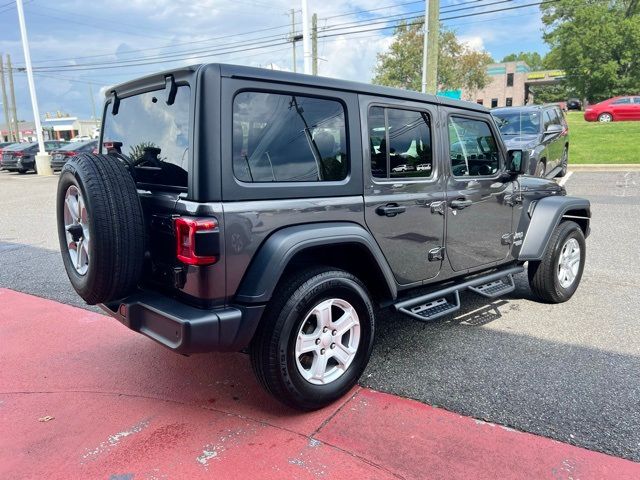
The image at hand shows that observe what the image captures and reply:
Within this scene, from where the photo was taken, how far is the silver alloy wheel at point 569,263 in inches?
185

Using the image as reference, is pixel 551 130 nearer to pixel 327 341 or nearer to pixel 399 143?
pixel 399 143

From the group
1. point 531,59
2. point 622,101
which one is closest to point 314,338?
point 622,101

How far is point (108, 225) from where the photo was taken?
2.51 metres

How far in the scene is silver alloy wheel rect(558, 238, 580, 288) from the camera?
15.4 ft

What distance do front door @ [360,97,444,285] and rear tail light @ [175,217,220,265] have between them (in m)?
1.07

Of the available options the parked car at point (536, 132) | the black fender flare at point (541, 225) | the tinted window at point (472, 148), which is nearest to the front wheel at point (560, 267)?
the black fender flare at point (541, 225)

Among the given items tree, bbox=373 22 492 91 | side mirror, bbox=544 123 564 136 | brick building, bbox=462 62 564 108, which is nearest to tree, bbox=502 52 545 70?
brick building, bbox=462 62 564 108

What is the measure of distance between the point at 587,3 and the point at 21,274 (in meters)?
53.7

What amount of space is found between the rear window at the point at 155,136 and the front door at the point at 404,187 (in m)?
1.14

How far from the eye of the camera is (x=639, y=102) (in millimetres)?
22656

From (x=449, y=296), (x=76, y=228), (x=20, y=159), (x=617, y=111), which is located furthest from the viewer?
(x=617, y=111)

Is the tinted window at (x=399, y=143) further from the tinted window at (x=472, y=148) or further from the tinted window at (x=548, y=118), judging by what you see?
the tinted window at (x=548, y=118)

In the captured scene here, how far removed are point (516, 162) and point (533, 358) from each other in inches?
64.2

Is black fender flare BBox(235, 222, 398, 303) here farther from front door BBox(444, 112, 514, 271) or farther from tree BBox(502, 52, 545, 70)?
tree BBox(502, 52, 545, 70)
